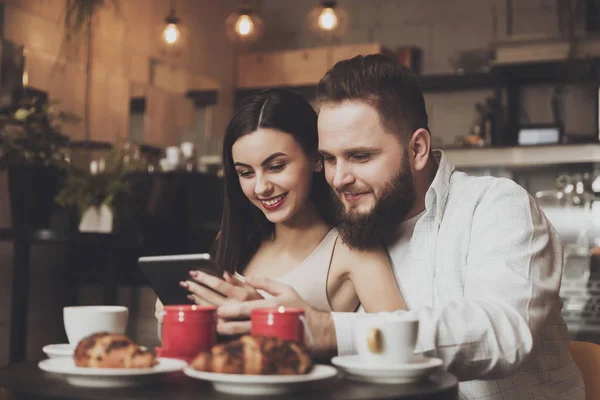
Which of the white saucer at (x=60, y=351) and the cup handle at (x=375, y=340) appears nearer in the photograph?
the cup handle at (x=375, y=340)

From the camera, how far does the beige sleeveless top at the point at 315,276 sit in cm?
199

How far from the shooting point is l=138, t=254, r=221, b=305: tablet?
140cm

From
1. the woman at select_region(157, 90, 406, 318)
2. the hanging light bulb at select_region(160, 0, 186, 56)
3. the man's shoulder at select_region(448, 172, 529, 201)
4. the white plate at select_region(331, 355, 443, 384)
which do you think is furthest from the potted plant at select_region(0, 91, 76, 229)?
the white plate at select_region(331, 355, 443, 384)

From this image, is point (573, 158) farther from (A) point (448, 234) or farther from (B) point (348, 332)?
(B) point (348, 332)

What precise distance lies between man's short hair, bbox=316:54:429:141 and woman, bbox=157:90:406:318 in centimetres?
16

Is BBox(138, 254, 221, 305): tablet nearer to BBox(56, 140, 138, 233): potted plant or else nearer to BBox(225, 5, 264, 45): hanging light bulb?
BBox(56, 140, 138, 233): potted plant

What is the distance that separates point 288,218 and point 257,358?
0.98m

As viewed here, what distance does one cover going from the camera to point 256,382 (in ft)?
3.41

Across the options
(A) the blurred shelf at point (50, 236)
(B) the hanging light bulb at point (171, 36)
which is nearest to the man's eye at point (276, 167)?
(A) the blurred shelf at point (50, 236)

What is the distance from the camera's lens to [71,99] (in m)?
4.83

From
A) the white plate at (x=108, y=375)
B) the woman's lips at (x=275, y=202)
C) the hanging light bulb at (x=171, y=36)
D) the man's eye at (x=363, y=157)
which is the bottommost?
the white plate at (x=108, y=375)

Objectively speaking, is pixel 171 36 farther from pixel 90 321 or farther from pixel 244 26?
pixel 90 321

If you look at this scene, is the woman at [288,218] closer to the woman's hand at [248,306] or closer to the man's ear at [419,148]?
the man's ear at [419,148]

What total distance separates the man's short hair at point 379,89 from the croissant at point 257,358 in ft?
2.78
